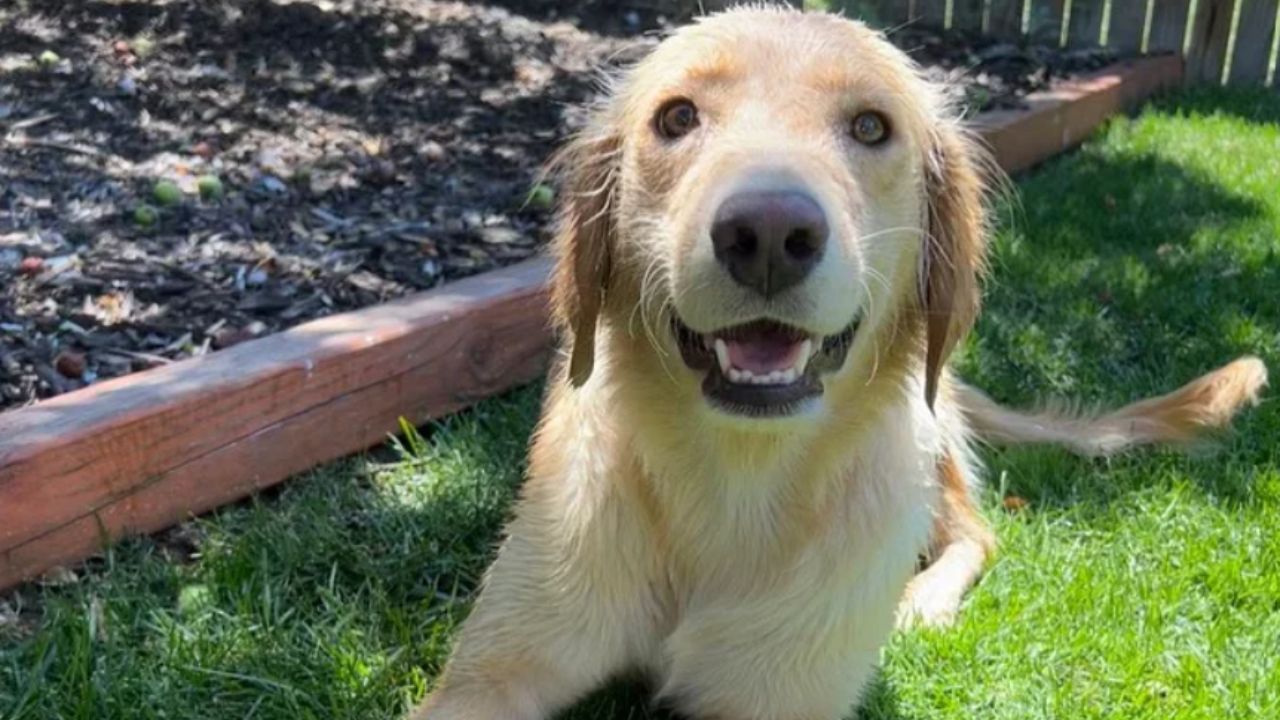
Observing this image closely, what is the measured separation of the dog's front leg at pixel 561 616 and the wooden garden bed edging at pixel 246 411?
92cm

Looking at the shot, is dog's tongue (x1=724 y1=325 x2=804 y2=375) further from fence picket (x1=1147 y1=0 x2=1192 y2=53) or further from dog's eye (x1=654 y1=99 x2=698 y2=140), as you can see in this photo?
fence picket (x1=1147 y1=0 x2=1192 y2=53)

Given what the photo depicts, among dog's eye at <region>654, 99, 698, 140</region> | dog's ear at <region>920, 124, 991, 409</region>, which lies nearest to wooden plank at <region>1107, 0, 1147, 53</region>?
dog's ear at <region>920, 124, 991, 409</region>

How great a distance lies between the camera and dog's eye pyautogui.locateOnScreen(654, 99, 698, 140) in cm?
262

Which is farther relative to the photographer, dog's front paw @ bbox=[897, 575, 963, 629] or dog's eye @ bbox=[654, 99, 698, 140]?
dog's front paw @ bbox=[897, 575, 963, 629]

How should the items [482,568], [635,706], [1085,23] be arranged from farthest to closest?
[1085,23], [482,568], [635,706]

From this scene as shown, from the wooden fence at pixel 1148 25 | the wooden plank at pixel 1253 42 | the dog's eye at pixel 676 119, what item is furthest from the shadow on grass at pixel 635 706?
the wooden plank at pixel 1253 42

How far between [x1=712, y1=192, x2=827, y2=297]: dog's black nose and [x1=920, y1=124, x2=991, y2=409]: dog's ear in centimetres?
68

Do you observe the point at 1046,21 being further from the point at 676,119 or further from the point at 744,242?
the point at 744,242

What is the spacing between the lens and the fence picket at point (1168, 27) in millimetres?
8586

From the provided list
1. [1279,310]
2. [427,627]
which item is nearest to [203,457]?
[427,627]

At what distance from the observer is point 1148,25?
8.71 m

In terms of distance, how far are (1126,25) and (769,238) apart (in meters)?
7.47

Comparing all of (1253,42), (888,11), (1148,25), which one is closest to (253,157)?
(888,11)

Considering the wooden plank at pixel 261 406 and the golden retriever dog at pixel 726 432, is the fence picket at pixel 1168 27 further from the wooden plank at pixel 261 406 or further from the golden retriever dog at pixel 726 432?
the golden retriever dog at pixel 726 432
